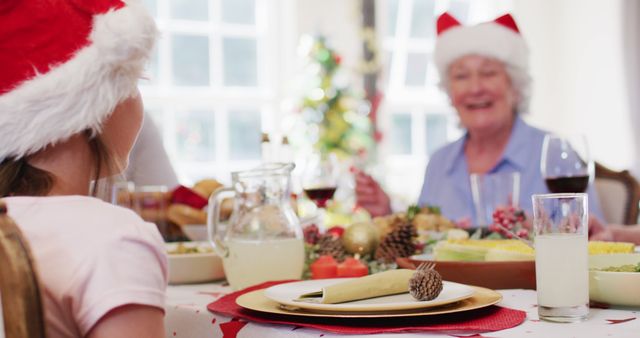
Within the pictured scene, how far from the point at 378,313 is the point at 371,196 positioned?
1568 millimetres

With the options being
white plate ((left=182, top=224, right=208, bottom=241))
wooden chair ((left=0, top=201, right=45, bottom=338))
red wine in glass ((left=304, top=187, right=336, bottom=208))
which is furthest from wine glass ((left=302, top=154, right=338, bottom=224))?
wooden chair ((left=0, top=201, right=45, bottom=338))

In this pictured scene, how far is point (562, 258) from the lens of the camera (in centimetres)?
91

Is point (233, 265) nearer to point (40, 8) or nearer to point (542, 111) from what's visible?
point (40, 8)

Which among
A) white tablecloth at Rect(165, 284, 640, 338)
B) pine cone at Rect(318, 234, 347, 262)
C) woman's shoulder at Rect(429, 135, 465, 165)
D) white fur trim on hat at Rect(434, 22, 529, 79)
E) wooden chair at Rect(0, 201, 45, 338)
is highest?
white fur trim on hat at Rect(434, 22, 529, 79)

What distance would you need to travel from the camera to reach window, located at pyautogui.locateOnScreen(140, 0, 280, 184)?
5.46 metres

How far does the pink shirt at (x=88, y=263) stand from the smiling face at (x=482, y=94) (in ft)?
7.34

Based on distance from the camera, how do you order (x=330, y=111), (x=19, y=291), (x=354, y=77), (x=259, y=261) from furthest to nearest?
(x=354, y=77) → (x=330, y=111) → (x=259, y=261) → (x=19, y=291)

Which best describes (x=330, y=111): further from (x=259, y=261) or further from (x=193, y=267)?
(x=259, y=261)

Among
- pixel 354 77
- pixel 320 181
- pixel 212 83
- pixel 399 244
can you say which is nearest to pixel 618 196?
pixel 320 181

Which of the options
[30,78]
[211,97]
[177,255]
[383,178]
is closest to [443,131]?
[383,178]

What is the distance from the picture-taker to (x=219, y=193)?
133cm

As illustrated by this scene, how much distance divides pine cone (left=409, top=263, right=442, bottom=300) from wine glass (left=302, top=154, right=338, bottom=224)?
3.28ft

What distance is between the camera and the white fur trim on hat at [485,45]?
2943 millimetres

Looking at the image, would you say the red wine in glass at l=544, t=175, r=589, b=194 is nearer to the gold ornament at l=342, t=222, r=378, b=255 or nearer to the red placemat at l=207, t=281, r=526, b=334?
the gold ornament at l=342, t=222, r=378, b=255
